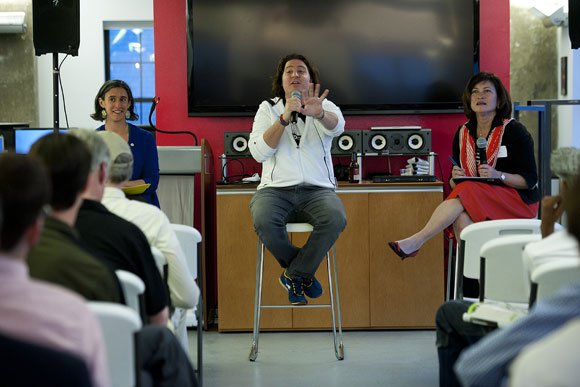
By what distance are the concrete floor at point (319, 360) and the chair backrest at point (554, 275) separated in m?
A: 1.72

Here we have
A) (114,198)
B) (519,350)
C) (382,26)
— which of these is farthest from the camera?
(382,26)

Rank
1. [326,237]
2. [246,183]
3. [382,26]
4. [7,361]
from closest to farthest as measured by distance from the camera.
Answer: [7,361] < [326,237] < [246,183] < [382,26]

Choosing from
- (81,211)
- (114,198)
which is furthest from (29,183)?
(114,198)

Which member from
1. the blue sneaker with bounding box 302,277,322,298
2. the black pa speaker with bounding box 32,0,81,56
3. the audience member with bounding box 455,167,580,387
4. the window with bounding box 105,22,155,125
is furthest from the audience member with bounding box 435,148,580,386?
the window with bounding box 105,22,155,125

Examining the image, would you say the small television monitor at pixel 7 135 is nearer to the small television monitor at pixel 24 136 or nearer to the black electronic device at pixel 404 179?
the small television monitor at pixel 24 136

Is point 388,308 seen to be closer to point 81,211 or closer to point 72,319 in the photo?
point 81,211

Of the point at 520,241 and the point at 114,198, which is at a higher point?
the point at 114,198

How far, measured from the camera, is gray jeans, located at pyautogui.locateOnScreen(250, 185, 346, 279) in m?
3.98

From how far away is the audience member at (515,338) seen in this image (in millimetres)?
1291

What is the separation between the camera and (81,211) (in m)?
2.10

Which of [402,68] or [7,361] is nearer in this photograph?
[7,361]

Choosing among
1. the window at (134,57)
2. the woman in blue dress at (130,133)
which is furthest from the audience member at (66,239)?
the window at (134,57)

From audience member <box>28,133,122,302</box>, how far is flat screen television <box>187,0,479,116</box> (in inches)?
133

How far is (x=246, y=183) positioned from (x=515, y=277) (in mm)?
2445
